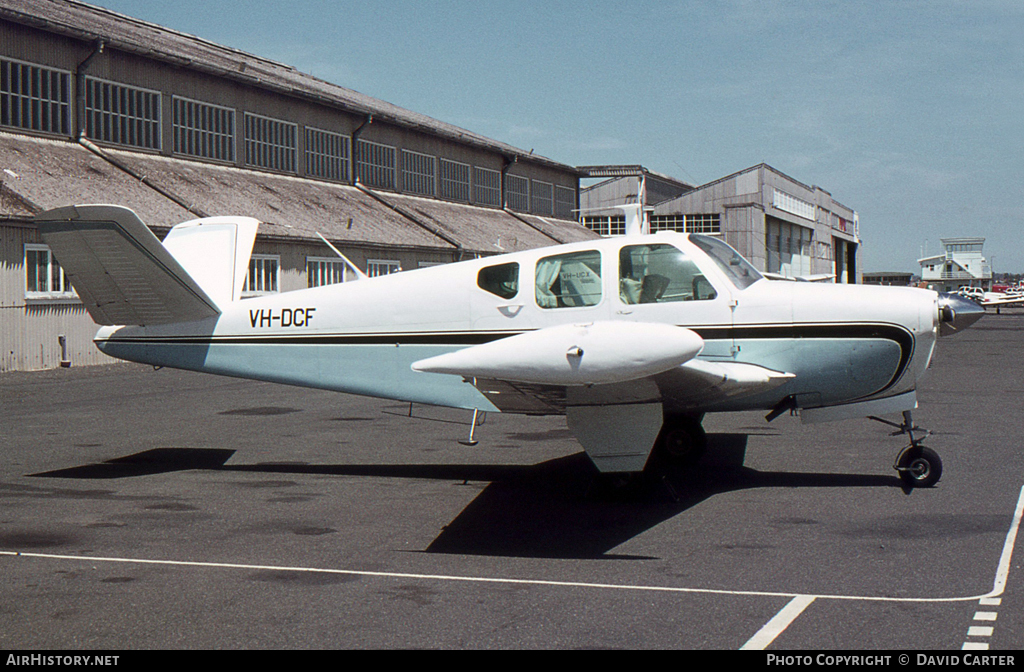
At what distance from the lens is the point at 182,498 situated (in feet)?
27.3

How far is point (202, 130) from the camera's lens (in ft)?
97.3

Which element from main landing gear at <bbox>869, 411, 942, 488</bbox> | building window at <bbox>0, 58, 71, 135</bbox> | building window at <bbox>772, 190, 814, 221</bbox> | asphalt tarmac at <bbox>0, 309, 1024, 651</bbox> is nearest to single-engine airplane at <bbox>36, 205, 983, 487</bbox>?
main landing gear at <bbox>869, 411, 942, 488</bbox>

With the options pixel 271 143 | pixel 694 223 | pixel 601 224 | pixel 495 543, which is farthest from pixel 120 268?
pixel 694 223

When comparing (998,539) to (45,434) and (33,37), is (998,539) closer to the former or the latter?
(45,434)

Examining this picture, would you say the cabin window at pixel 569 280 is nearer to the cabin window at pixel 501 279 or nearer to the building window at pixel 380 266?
the cabin window at pixel 501 279

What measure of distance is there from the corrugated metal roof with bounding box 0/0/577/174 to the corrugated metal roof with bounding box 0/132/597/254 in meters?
2.94

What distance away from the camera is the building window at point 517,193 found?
49250 mm

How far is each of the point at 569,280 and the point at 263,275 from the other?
801 inches

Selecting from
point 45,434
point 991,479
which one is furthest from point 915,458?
point 45,434

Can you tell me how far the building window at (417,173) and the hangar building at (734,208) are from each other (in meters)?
14.5

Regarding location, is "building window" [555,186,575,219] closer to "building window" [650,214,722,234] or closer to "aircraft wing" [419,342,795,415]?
"building window" [650,214,722,234]

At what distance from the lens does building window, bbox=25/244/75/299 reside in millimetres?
21531

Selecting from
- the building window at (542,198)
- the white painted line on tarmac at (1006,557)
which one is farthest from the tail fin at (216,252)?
the building window at (542,198)

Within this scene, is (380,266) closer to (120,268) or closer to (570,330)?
(120,268)
